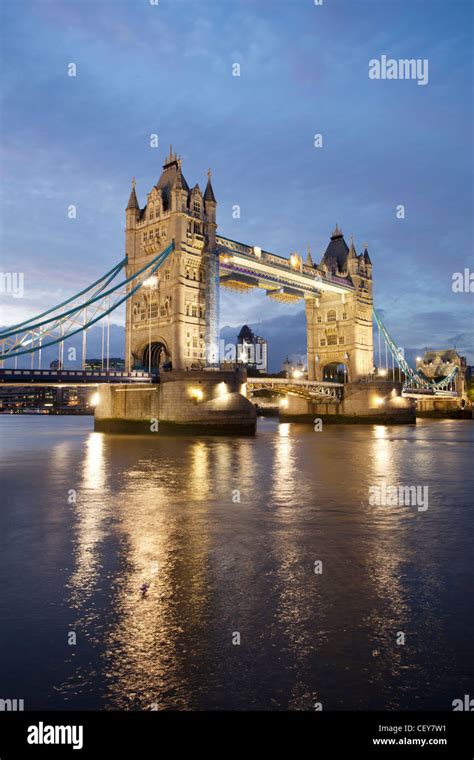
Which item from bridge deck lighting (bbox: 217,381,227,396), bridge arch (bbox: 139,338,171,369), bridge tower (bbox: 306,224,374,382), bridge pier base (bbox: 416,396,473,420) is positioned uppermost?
bridge tower (bbox: 306,224,374,382)

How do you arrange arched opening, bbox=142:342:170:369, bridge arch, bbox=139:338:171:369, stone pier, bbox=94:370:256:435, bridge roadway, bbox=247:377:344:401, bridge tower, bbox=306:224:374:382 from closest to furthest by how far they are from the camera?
1. stone pier, bbox=94:370:256:435
2. bridge arch, bbox=139:338:171:369
3. arched opening, bbox=142:342:170:369
4. bridge roadway, bbox=247:377:344:401
5. bridge tower, bbox=306:224:374:382

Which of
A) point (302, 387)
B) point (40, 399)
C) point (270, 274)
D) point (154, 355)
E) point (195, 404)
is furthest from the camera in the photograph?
point (40, 399)

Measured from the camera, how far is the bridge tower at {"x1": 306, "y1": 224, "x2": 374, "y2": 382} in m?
68.1

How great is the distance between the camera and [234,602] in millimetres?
5707

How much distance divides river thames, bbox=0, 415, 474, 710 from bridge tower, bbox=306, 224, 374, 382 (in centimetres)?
5644

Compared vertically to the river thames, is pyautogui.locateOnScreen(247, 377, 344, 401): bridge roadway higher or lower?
higher

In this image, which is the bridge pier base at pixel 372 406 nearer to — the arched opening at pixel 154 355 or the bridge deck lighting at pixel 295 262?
the bridge deck lighting at pixel 295 262

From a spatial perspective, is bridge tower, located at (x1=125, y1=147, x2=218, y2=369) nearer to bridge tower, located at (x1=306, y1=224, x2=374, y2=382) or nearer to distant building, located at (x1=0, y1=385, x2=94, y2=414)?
bridge tower, located at (x1=306, y1=224, x2=374, y2=382)

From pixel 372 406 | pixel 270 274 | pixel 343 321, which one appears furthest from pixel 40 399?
pixel 270 274

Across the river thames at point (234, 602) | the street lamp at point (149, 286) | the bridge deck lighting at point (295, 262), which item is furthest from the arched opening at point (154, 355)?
the river thames at point (234, 602)

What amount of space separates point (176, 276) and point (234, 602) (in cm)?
3986

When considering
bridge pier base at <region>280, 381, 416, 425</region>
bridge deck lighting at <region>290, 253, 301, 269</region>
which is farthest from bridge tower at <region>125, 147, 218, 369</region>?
bridge pier base at <region>280, 381, 416, 425</region>

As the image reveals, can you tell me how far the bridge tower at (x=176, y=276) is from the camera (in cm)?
4347

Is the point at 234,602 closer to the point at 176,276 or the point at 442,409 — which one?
the point at 176,276
